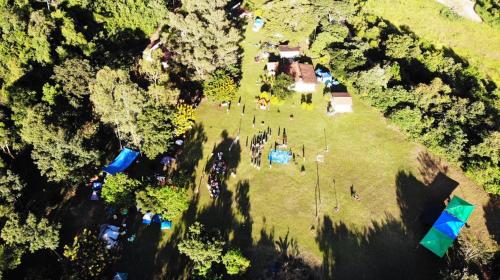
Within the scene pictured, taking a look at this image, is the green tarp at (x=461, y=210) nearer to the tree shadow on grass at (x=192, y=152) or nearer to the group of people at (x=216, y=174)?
the group of people at (x=216, y=174)

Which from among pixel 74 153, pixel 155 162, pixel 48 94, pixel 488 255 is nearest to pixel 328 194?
pixel 488 255

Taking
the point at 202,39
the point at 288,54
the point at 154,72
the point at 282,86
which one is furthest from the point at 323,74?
the point at 154,72

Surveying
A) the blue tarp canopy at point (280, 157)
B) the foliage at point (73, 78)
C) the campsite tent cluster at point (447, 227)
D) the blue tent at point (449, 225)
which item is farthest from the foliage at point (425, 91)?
the foliage at point (73, 78)

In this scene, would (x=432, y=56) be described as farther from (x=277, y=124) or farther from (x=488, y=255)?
(x=488, y=255)

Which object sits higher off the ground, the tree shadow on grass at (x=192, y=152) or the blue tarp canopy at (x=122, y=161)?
the blue tarp canopy at (x=122, y=161)

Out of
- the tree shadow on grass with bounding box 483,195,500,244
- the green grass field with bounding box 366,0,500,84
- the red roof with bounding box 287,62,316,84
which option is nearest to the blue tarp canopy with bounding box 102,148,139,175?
the red roof with bounding box 287,62,316,84

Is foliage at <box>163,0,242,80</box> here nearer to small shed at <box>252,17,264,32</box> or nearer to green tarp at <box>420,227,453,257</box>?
small shed at <box>252,17,264,32</box>

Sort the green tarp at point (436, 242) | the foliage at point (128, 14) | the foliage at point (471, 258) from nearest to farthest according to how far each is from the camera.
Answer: the foliage at point (471, 258), the green tarp at point (436, 242), the foliage at point (128, 14)
